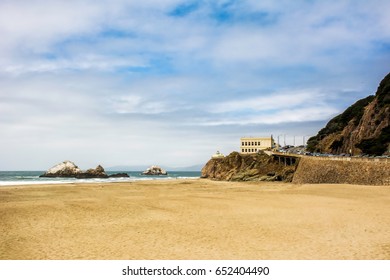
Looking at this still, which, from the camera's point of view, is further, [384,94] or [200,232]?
[384,94]

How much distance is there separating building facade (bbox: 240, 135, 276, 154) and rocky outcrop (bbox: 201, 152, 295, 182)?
27.0 metres

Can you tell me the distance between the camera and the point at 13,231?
668 inches

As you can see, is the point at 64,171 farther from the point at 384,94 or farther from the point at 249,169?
the point at 384,94

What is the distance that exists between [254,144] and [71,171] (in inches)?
2887

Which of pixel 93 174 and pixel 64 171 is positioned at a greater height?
pixel 64 171

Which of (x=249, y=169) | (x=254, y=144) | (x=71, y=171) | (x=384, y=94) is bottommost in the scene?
(x=71, y=171)

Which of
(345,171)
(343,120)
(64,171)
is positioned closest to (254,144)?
(343,120)

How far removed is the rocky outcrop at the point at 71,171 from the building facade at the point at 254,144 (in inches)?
2142

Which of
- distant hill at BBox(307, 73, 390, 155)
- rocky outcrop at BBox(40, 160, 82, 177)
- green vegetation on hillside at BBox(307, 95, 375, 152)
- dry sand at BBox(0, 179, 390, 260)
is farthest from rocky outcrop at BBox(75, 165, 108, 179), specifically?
dry sand at BBox(0, 179, 390, 260)

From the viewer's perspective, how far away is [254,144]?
123500 millimetres

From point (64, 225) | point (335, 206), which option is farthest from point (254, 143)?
point (64, 225)

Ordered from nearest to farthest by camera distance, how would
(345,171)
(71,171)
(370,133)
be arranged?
(345,171) → (370,133) → (71,171)
